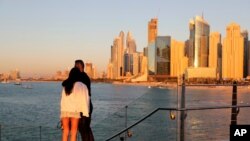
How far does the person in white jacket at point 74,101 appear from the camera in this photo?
679 centimetres

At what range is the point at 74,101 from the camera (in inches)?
267

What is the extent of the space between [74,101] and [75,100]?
0.02 metres

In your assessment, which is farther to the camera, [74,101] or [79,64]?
[79,64]

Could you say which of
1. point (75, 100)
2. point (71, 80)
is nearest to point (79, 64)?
point (71, 80)

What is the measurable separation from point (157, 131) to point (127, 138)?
67cm

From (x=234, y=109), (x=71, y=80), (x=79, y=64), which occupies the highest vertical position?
(x=79, y=64)

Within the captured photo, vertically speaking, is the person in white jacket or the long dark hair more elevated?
the long dark hair

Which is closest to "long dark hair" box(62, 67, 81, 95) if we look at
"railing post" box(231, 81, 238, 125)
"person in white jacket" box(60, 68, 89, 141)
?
"person in white jacket" box(60, 68, 89, 141)

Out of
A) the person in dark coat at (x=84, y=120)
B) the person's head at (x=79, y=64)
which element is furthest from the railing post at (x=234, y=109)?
the person's head at (x=79, y=64)

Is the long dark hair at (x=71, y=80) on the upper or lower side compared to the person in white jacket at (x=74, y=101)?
upper

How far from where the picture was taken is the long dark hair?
6.84 metres

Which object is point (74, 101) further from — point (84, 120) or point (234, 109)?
point (234, 109)

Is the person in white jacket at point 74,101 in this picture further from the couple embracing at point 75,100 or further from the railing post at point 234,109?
the railing post at point 234,109

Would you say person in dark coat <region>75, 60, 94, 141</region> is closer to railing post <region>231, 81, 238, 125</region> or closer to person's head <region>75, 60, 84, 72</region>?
person's head <region>75, 60, 84, 72</region>
